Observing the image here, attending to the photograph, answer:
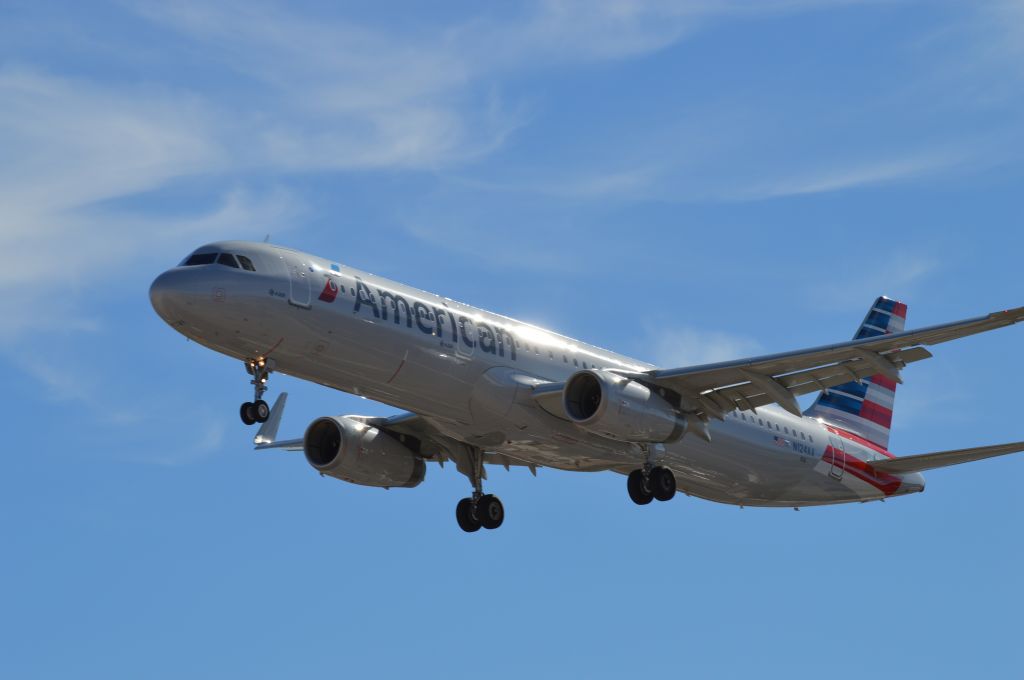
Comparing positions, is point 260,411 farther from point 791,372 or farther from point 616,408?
point 791,372

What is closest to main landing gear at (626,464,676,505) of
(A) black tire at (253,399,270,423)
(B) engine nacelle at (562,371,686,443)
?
(B) engine nacelle at (562,371,686,443)

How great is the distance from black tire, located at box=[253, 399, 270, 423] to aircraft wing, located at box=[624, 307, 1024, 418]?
9.47 meters

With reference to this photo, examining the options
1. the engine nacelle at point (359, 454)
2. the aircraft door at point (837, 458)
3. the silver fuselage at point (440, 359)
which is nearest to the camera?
the silver fuselage at point (440, 359)

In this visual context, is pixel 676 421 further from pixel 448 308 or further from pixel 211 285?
pixel 211 285

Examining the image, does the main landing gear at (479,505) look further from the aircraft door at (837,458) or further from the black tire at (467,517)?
the aircraft door at (837,458)

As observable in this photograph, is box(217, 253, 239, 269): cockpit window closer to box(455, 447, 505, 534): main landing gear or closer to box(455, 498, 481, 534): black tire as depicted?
box(455, 447, 505, 534): main landing gear

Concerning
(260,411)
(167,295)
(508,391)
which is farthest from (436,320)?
(167,295)

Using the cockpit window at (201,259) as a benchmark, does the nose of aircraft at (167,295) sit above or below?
below

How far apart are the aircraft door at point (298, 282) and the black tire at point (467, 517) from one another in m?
10.3

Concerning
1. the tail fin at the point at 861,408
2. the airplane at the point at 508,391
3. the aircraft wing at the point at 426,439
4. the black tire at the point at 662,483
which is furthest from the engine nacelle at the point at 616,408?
the tail fin at the point at 861,408

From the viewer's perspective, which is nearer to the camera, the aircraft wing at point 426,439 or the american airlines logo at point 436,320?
the american airlines logo at point 436,320

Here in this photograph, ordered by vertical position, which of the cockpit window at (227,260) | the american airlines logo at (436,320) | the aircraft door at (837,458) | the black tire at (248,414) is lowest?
the black tire at (248,414)

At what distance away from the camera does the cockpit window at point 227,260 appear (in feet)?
113

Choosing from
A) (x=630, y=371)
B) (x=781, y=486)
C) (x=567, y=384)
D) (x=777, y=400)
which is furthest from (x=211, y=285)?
(x=781, y=486)
